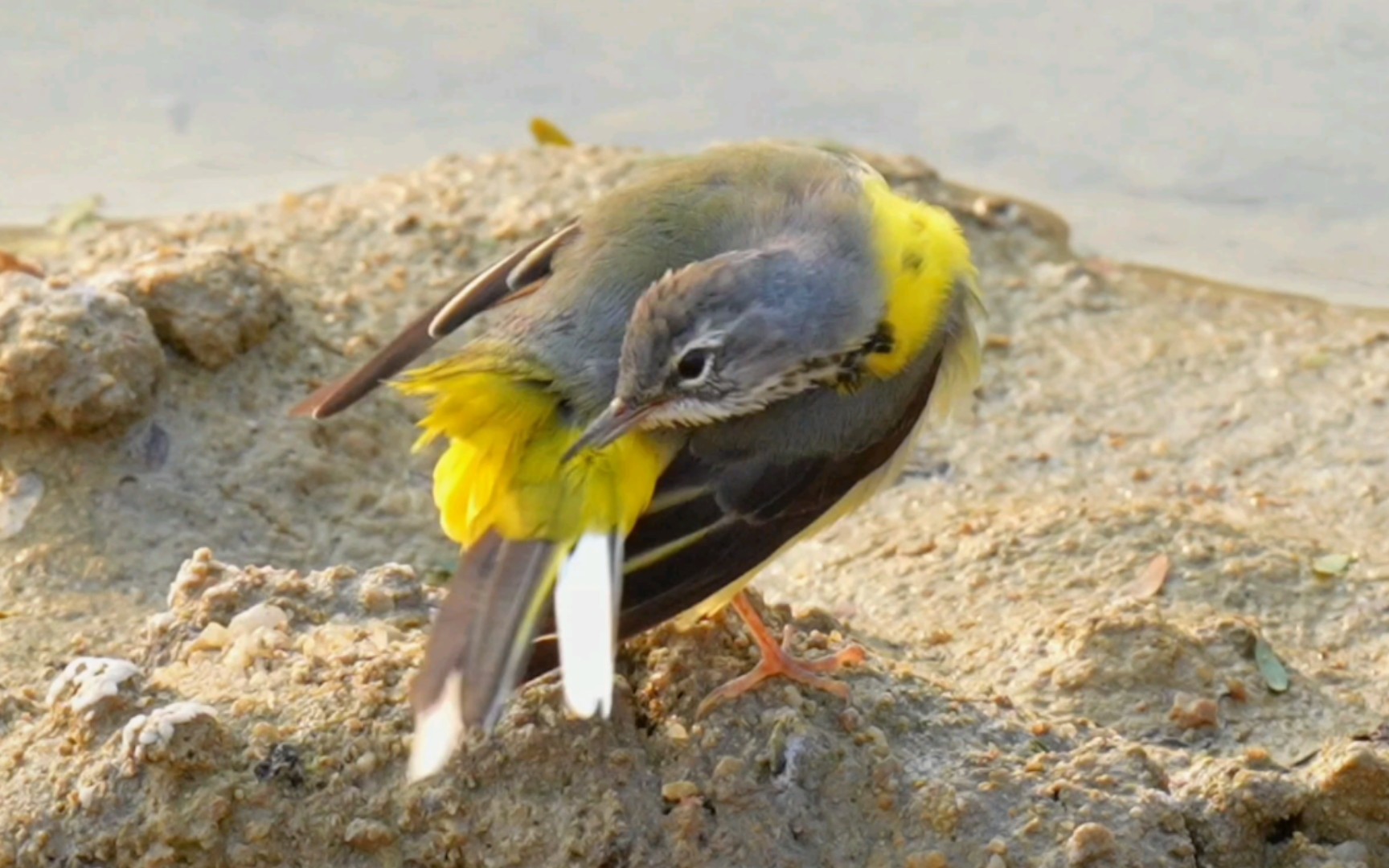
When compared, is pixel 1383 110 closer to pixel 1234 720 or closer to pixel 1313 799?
pixel 1234 720

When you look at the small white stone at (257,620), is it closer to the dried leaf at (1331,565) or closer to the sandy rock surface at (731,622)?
the sandy rock surface at (731,622)

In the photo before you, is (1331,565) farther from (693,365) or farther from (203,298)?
(203,298)

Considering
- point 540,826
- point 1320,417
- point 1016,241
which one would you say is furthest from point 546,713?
point 1016,241

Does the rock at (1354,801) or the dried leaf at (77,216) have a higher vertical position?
the rock at (1354,801)

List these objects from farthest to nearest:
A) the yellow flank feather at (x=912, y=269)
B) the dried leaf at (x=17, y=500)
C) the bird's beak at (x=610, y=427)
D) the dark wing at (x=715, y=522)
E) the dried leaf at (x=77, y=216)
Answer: the dried leaf at (x=77, y=216), the dried leaf at (x=17, y=500), the yellow flank feather at (x=912, y=269), the bird's beak at (x=610, y=427), the dark wing at (x=715, y=522)

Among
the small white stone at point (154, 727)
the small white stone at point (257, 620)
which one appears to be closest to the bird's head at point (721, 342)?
the small white stone at point (257, 620)

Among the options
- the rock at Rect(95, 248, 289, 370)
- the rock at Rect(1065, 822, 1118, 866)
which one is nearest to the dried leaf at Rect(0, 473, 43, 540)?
the rock at Rect(95, 248, 289, 370)

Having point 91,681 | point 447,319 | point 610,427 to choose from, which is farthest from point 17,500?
point 610,427
